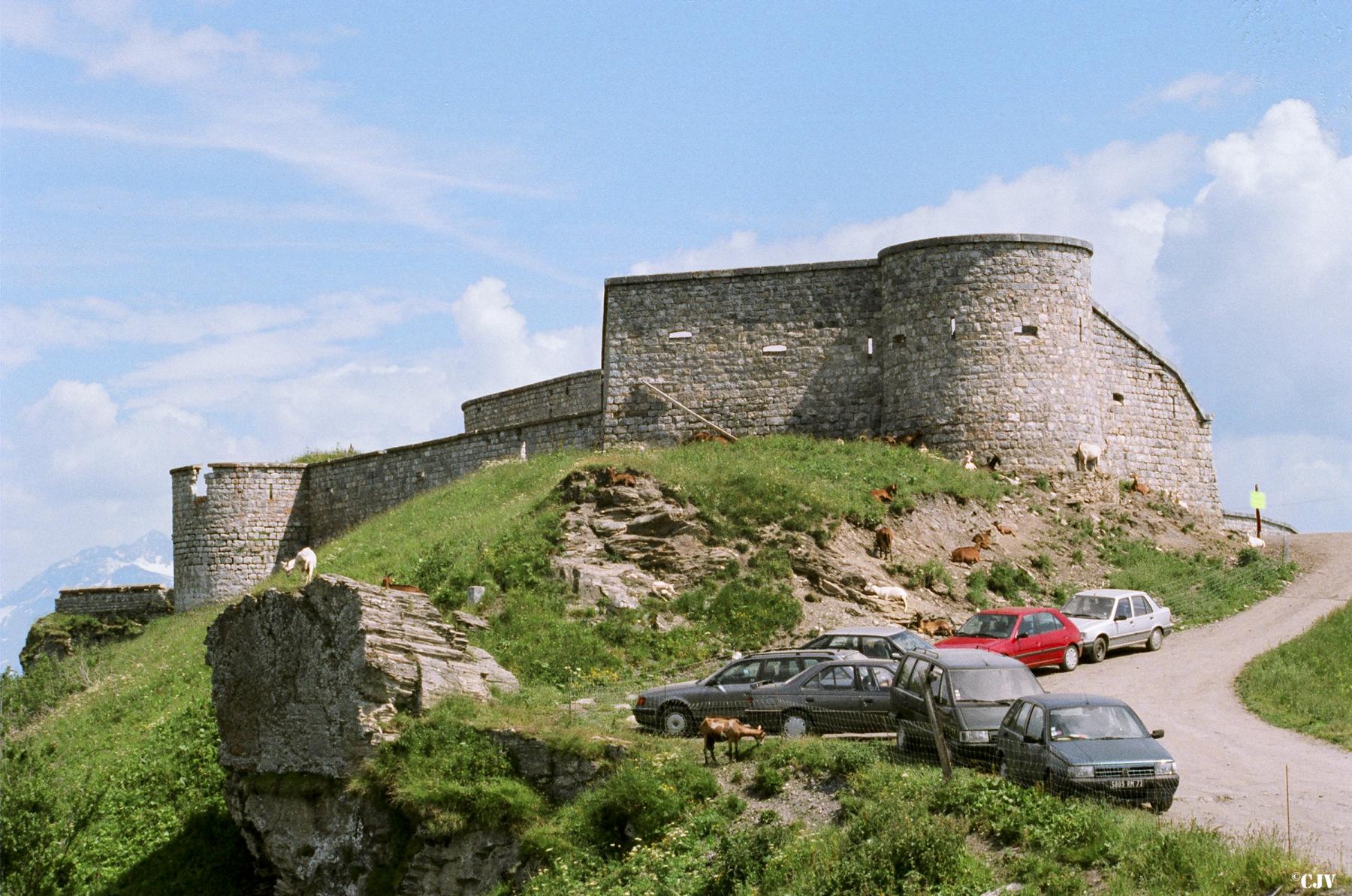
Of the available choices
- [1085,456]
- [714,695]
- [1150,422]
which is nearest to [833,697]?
[714,695]

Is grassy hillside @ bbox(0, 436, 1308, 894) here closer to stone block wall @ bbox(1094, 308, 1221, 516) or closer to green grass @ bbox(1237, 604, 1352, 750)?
stone block wall @ bbox(1094, 308, 1221, 516)

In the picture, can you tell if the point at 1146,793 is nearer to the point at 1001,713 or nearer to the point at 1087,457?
the point at 1001,713

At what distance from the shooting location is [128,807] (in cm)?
2859

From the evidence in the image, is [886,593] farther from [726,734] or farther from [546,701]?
[726,734]

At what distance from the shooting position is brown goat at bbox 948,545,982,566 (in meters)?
33.0

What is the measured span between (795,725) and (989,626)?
6.66 m

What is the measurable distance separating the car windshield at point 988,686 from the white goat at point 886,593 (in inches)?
407

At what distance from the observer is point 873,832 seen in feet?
Result: 56.9

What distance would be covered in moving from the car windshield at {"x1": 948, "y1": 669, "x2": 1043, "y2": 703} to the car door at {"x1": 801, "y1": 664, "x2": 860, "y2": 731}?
244cm

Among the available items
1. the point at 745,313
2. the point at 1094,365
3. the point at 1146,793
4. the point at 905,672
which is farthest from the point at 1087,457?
the point at 1146,793

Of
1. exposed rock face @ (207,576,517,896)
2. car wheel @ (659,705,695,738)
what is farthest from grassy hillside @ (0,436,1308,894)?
exposed rock face @ (207,576,517,896)

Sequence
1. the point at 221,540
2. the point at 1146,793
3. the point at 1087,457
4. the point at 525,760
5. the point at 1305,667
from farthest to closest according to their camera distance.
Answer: the point at 221,540 → the point at 1087,457 → the point at 1305,667 → the point at 525,760 → the point at 1146,793

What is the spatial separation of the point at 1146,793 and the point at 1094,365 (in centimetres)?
2353

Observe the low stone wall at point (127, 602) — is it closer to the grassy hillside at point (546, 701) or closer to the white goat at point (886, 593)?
the grassy hillside at point (546, 701)
